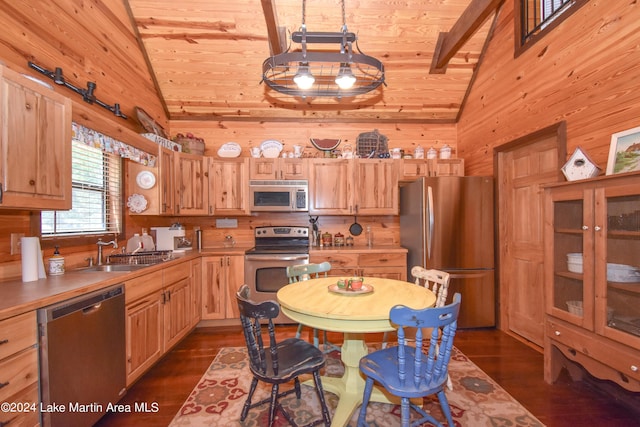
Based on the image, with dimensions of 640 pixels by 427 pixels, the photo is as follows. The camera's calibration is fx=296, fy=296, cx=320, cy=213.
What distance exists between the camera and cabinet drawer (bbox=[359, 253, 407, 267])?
3.60 m

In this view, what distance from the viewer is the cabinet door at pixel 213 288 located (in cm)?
352

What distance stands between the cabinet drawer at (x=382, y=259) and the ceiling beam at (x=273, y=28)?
255 centimetres

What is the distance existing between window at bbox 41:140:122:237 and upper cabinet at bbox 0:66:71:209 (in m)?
0.47

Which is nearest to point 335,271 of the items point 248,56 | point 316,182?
point 316,182

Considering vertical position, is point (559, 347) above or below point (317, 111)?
below

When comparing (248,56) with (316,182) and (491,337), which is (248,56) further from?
(491,337)

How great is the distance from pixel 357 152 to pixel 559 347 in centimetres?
294

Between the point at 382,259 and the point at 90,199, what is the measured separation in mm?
3053

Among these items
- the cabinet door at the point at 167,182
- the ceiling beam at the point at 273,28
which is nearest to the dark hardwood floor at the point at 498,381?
the cabinet door at the point at 167,182

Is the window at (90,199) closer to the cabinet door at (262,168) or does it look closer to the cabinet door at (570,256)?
the cabinet door at (262,168)

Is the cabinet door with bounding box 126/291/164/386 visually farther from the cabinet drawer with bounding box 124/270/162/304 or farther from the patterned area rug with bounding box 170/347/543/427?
the patterned area rug with bounding box 170/347/543/427

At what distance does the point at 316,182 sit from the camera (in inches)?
153

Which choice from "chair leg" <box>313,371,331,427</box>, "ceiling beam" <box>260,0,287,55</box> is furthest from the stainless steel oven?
"ceiling beam" <box>260,0,287,55</box>

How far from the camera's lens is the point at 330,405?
2.04 metres
